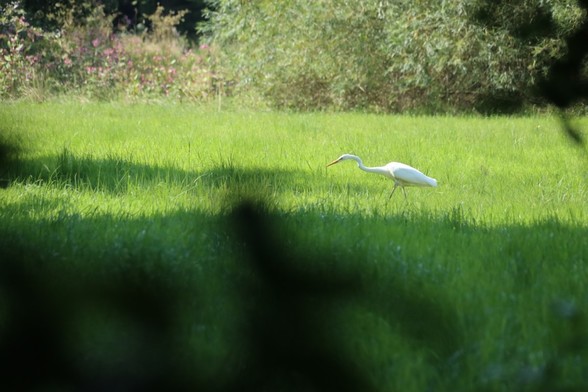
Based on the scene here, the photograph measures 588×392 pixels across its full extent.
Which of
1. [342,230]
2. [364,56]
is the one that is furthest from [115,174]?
[364,56]

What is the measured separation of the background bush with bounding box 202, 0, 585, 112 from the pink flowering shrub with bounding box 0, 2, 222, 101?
3.92ft

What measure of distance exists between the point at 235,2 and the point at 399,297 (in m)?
16.3

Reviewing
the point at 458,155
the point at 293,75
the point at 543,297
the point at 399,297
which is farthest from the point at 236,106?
the point at 399,297

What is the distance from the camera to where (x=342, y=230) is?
3947 millimetres

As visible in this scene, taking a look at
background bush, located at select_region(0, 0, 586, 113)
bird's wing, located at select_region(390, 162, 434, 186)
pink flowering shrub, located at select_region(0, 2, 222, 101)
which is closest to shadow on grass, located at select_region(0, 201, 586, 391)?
bird's wing, located at select_region(390, 162, 434, 186)

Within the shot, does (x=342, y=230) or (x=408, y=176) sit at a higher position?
(x=342, y=230)

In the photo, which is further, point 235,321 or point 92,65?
point 92,65

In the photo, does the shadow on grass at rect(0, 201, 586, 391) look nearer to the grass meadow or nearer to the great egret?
the grass meadow

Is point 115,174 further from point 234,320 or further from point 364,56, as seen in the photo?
point 364,56

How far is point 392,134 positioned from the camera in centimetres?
981

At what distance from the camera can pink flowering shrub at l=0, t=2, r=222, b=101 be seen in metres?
14.8

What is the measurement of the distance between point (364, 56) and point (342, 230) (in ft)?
39.4

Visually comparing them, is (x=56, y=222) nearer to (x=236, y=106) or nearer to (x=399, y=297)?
(x=399, y=297)

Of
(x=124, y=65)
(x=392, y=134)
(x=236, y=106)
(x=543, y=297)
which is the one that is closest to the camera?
(x=543, y=297)
